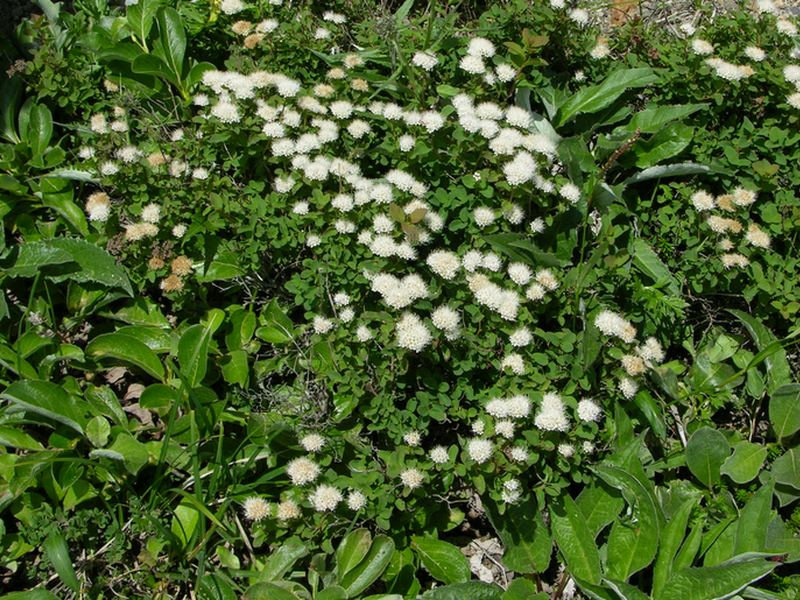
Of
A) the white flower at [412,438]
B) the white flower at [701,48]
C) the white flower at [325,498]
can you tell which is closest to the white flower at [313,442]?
the white flower at [325,498]

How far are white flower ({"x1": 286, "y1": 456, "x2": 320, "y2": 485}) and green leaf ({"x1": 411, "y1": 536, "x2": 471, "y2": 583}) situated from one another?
398mm

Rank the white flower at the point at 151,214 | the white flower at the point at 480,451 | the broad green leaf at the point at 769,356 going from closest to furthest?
the white flower at the point at 480,451 → the white flower at the point at 151,214 → the broad green leaf at the point at 769,356

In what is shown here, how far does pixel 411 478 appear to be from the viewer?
2.24 meters

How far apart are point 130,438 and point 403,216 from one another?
3.49ft

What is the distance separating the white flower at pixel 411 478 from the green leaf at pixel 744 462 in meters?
0.99

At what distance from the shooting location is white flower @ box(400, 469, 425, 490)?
2232mm

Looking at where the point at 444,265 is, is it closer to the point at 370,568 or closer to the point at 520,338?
the point at 520,338

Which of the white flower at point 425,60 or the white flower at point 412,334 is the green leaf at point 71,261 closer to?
the white flower at point 412,334

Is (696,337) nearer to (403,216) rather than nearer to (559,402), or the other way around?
(559,402)

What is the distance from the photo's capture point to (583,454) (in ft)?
7.80

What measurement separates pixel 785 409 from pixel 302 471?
5.13 ft

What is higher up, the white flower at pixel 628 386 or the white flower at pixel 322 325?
the white flower at pixel 628 386

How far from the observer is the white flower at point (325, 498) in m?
2.25

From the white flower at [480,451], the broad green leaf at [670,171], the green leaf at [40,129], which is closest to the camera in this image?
the white flower at [480,451]
